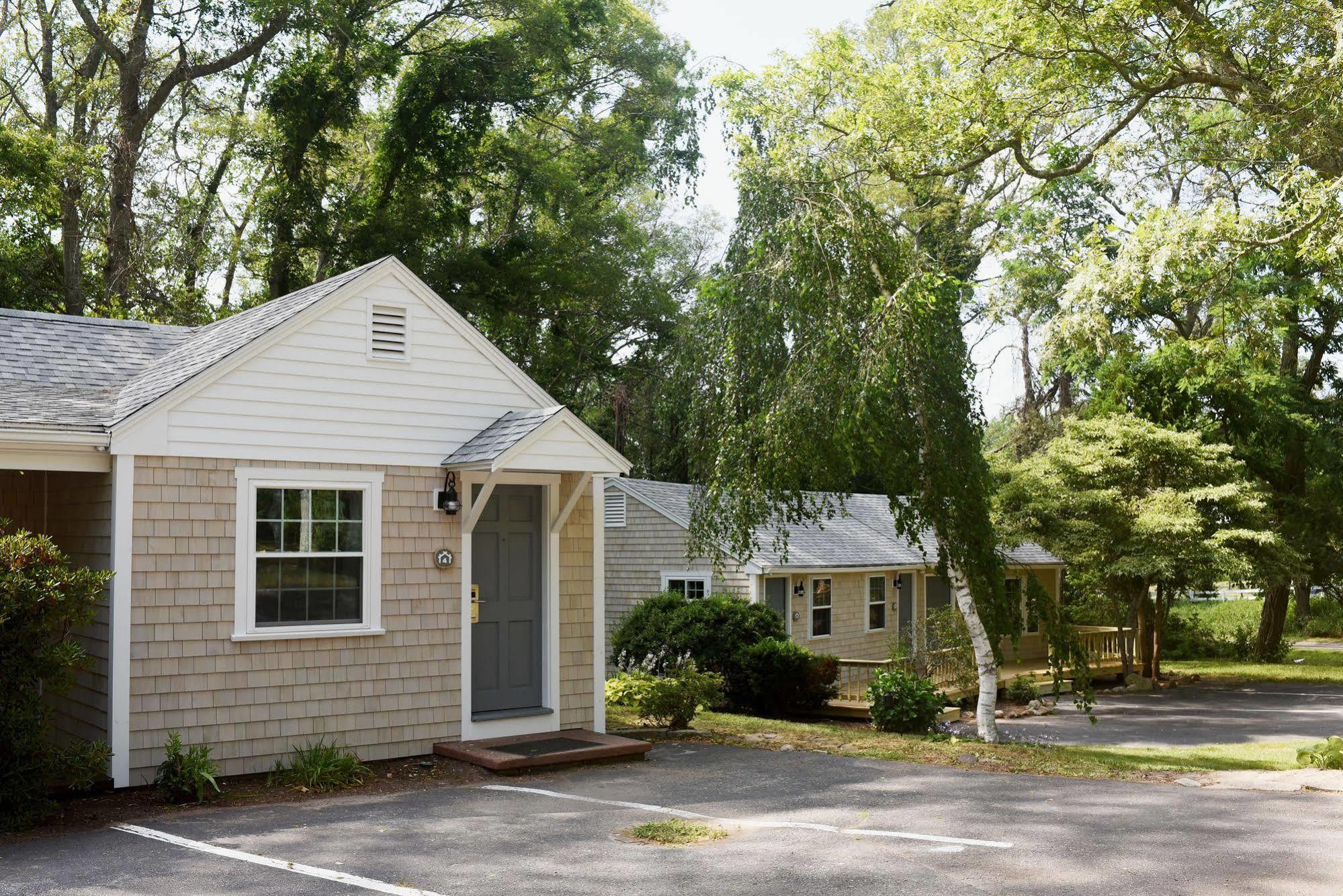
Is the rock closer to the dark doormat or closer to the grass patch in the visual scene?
the dark doormat

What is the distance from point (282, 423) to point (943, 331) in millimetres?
7164

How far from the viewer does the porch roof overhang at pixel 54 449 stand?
807 cm

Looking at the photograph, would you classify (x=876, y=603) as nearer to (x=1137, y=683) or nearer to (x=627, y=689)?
(x=1137, y=683)

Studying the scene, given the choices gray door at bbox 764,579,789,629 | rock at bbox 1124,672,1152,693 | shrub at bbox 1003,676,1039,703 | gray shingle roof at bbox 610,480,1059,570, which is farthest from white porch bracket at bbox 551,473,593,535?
rock at bbox 1124,672,1152,693

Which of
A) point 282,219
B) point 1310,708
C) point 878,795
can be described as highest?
point 282,219

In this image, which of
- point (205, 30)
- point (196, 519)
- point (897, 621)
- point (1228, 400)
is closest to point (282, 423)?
point (196, 519)

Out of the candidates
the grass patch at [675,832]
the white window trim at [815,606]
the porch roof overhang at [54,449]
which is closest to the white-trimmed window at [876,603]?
the white window trim at [815,606]

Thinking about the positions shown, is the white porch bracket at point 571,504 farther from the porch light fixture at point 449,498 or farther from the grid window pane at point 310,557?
the grid window pane at point 310,557

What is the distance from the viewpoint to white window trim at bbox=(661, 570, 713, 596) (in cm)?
2030

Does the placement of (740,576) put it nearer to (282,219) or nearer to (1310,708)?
(1310,708)

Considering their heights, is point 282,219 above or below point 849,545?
above

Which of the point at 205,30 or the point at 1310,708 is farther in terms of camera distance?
the point at 205,30

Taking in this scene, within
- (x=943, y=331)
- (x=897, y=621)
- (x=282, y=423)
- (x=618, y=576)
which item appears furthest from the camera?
(x=897, y=621)

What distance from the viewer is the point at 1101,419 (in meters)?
24.5
